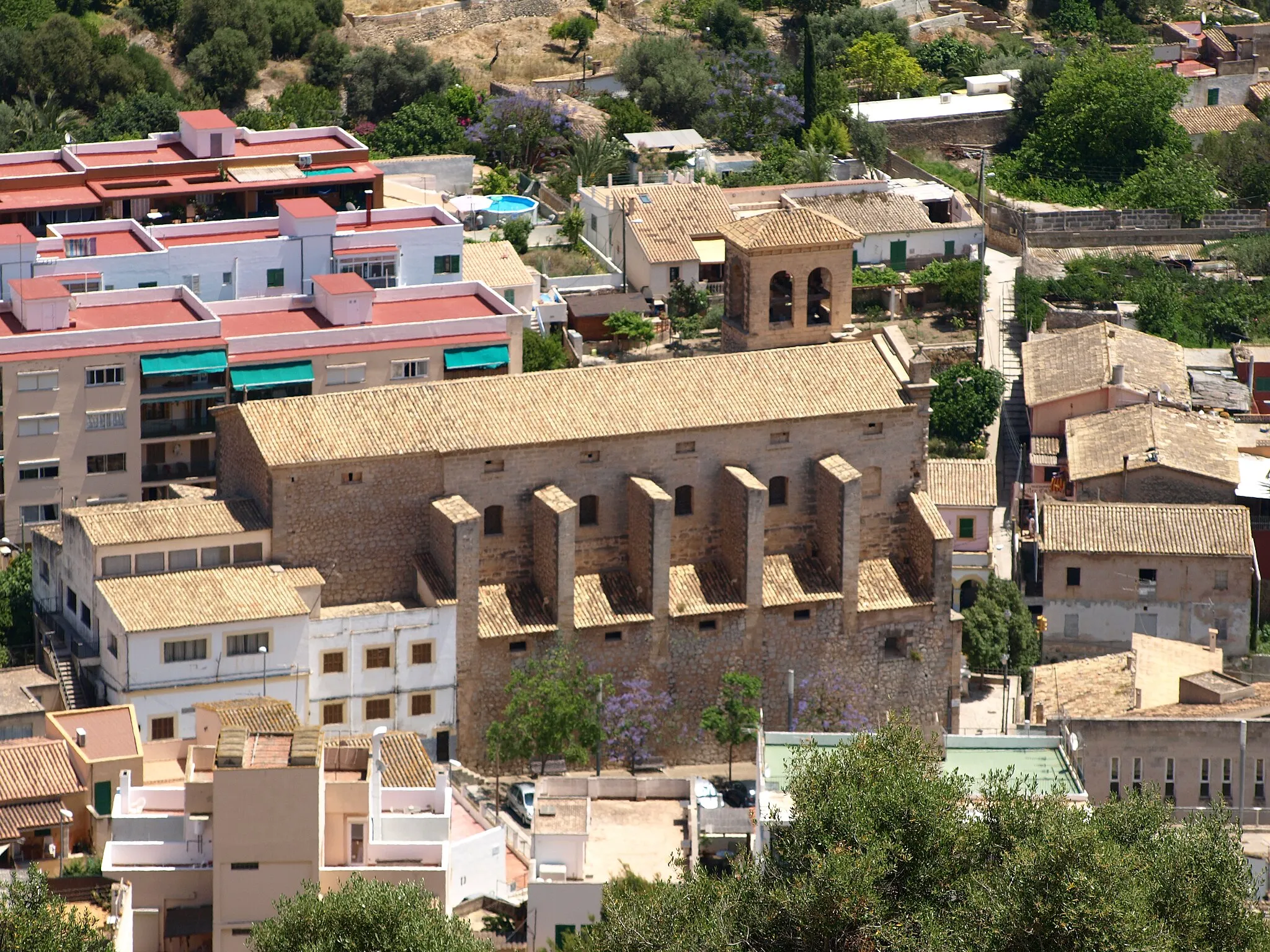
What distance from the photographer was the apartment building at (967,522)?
2810 inches

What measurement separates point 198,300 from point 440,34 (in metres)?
46.6

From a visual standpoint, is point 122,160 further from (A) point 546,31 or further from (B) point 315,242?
(A) point 546,31

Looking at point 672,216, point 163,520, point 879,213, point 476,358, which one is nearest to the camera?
point 163,520

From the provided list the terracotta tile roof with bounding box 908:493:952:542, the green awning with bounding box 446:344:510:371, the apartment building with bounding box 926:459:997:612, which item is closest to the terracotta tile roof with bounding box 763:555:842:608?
the terracotta tile roof with bounding box 908:493:952:542

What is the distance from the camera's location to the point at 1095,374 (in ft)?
263

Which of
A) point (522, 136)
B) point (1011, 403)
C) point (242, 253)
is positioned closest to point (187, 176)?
point (242, 253)

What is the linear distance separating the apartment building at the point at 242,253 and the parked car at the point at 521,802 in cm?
2207

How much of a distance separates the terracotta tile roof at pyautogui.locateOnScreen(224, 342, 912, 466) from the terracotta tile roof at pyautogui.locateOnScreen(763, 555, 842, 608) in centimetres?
368

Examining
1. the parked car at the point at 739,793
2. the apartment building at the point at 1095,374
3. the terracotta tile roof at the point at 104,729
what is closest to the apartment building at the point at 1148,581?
the apartment building at the point at 1095,374

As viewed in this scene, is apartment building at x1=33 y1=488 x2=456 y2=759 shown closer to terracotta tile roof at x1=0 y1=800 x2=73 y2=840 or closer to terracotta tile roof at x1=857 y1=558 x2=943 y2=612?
terracotta tile roof at x1=0 y1=800 x2=73 y2=840

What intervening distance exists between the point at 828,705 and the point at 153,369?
19027mm

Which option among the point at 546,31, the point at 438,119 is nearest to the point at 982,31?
the point at 546,31

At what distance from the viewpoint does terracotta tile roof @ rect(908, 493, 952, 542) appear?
64.2m

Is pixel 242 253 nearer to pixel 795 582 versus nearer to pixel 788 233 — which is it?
pixel 788 233
